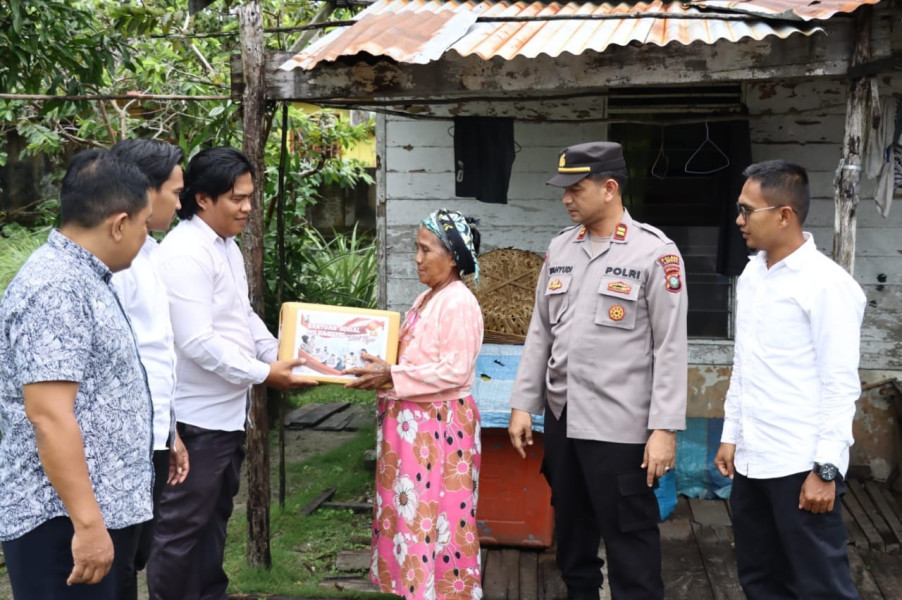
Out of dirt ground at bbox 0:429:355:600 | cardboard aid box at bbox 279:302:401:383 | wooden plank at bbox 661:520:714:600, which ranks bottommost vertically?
dirt ground at bbox 0:429:355:600

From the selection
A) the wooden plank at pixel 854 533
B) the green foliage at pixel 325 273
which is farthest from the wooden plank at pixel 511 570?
the green foliage at pixel 325 273

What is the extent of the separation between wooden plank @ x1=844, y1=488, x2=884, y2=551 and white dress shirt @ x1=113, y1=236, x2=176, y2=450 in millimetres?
4121

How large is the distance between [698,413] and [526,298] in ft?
5.14

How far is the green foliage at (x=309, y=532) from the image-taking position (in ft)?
15.0

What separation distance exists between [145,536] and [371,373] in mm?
1175

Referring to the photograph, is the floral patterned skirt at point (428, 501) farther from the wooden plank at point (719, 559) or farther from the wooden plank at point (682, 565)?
the wooden plank at point (719, 559)

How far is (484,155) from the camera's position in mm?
5980

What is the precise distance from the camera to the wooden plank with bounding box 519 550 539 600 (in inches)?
178

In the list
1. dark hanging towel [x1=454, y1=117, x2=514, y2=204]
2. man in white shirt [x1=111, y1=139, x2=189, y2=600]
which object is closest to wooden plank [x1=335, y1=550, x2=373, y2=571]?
man in white shirt [x1=111, y1=139, x2=189, y2=600]

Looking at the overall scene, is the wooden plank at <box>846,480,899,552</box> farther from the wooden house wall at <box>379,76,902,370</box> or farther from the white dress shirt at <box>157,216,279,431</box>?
the white dress shirt at <box>157,216,279,431</box>

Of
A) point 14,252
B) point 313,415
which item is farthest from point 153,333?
point 14,252

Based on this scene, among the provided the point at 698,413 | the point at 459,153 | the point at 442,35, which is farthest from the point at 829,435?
the point at 459,153

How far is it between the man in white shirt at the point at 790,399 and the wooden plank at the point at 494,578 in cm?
155

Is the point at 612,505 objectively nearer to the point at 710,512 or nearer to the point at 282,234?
the point at 710,512
